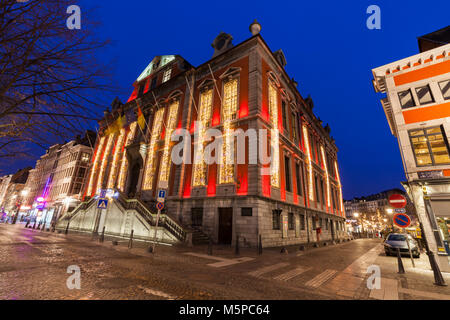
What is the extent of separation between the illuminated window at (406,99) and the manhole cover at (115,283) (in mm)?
16840

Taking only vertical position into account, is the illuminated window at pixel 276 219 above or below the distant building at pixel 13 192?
below

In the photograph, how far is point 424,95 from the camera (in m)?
11.5

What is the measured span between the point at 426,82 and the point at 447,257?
10.0 metres

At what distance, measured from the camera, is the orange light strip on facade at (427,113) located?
10.8 metres

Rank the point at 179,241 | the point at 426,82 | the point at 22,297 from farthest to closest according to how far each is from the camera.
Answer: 1. the point at 179,241
2. the point at 426,82
3. the point at 22,297

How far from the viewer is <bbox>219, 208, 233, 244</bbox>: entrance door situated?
47.3ft

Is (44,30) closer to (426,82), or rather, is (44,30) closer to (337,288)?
(337,288)

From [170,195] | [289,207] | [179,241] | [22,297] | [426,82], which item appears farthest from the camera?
[170,195]

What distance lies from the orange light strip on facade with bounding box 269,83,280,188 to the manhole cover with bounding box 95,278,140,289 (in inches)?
492

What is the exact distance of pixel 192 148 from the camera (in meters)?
19.1

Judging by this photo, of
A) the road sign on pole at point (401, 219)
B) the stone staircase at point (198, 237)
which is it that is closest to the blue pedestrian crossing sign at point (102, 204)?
the stone staircase at point (198, 237)

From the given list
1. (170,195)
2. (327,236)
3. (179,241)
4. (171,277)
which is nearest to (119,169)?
(170,195)

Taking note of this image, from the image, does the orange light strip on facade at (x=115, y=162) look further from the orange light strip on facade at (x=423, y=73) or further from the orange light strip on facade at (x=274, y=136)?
the orange light strip on facade at (x=423, y=73)

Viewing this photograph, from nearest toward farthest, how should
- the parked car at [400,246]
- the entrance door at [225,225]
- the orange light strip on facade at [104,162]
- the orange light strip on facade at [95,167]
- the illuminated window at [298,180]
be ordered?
the parked car at [400,246], the entrance door at [225,225], the illuminated window at [298,180], the orange light strip on facade at [104,162], the orange light strip on facade at [95,167]
